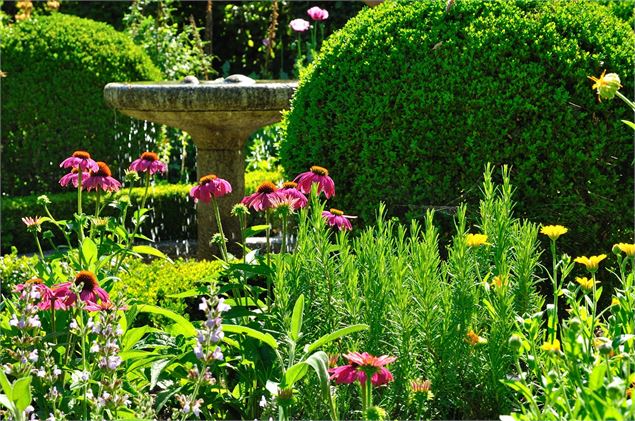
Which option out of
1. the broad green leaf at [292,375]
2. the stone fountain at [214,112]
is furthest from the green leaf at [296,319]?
the stone fountain at [214,112]

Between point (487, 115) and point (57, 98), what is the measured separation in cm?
554

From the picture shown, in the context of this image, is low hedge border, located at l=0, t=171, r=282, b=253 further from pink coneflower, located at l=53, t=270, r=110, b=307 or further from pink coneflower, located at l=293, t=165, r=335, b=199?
pink coneflower, located at l=53, t=270, r=110, b=307

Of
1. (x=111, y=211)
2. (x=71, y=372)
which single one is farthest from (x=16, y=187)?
(x=71, y=372)

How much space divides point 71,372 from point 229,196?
3726 mm

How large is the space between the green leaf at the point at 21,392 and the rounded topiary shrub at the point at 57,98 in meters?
7.08

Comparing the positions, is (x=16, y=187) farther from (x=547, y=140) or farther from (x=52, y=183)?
(x=547, y=140)

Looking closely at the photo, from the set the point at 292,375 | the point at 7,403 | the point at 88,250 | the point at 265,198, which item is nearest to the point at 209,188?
the point at 265,198

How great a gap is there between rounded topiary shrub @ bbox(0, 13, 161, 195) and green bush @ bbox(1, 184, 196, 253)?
25.9 inches

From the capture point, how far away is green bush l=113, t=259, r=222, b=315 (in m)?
4.56

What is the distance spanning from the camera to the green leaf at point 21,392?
7.17ft

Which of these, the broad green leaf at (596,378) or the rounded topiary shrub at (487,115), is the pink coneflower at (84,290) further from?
the rounded topiary shrub at (487,115)

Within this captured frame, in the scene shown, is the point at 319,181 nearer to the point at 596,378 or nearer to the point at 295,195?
the point at 295,195

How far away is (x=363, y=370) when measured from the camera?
2.51m

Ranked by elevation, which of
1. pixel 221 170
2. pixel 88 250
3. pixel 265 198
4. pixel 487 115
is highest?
pixel 487 115
